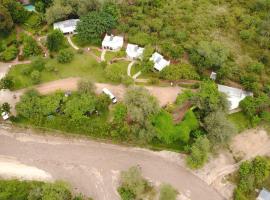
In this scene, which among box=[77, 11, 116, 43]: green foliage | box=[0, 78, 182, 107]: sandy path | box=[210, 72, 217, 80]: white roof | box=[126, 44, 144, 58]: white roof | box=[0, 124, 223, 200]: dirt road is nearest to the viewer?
box=[0, 124, 223, 200]: dirt road

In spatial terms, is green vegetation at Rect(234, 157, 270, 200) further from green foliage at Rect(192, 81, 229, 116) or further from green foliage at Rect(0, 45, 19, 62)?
green foliage at Rect(0, 45, 19, 62)

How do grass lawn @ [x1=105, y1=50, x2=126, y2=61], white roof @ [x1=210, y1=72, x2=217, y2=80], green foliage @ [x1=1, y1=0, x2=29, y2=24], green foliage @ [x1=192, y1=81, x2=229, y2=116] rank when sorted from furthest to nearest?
green foliage @ [x1=1, y1=0, x2=29, y2=24], grass lawn @ [x1=105, y1=50, x2=126, y2=61], white roof @ [x1=210, y1=72, x2=217, y2=80], green foliage @ [x1=192, y1=81, x2=229, y2=116]

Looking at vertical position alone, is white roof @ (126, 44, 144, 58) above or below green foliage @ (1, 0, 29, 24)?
below

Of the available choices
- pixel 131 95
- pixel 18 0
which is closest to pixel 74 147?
pixel 131 95

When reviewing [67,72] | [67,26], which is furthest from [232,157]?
[67,26]

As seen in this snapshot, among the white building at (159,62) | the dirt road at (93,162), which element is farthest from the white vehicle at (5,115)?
the white building at (159,62)

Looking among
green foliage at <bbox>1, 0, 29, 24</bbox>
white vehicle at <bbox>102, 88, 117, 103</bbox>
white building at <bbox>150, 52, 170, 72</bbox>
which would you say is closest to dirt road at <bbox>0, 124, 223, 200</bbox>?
white vehicle at <bbox>102, 88, 117, 103</bbox>
